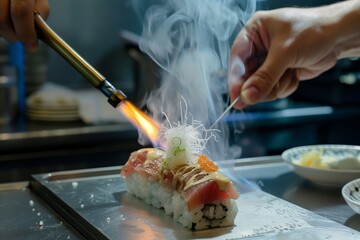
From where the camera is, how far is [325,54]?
82.6 inches

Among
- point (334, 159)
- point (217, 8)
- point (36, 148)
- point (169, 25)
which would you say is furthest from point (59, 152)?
point (334, 159)

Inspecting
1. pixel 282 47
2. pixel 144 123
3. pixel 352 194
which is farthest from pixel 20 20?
pixel 352 194

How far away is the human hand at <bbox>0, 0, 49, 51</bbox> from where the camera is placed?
5.38 ft

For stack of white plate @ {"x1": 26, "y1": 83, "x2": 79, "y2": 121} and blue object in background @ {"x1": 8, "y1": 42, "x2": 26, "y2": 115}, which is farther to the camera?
blue object in background @ {"x1": 8, "y1": 42, "x2": 26, "y2": 115}

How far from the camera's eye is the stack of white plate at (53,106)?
10.9 feet

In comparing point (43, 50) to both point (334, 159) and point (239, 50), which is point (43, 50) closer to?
point (239, 50)

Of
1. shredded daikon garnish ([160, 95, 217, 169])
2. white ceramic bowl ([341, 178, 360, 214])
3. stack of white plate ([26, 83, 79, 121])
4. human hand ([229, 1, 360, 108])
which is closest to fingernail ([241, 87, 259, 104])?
human hand ([229, 1, 360, 108])

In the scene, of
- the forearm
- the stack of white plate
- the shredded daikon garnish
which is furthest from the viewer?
the stack of white plate

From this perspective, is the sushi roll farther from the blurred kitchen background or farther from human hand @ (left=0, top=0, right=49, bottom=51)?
the blurred kitchen background

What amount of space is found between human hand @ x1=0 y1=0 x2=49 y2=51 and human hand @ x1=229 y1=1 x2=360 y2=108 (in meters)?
0.67

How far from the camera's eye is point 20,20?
5.41 ft

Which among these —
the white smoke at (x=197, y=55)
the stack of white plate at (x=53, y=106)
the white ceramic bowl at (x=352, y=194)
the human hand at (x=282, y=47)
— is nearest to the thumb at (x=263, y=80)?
the human hand at (x=282, y=47)

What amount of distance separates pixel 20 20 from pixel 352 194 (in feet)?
3.25

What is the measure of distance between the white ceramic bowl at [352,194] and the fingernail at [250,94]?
41 cm
